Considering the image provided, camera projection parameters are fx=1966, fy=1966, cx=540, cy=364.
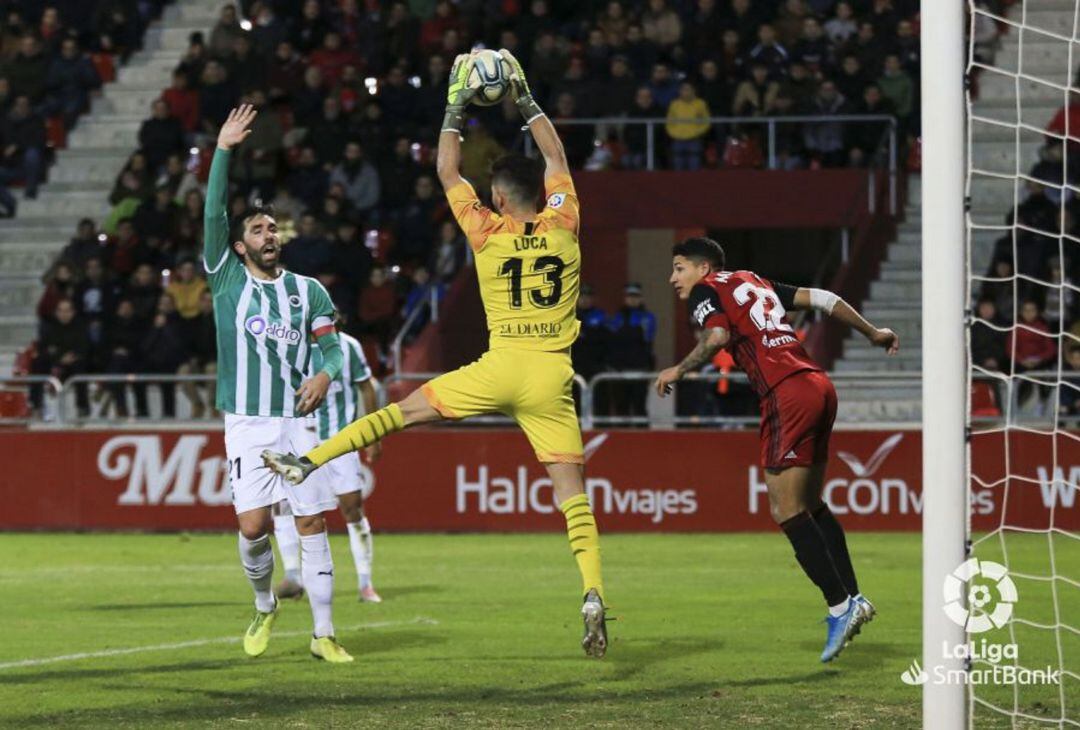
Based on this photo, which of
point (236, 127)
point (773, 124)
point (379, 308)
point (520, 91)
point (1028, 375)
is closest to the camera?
point (236, 127)

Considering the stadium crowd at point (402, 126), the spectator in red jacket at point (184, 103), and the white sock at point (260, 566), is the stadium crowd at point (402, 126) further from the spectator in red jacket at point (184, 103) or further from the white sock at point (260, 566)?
the white sock at point (260, 566)

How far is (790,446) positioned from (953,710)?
3.40m

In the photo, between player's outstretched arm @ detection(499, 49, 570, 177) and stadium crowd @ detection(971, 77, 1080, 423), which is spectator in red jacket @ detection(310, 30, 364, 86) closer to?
stadium crowd @ detection(971, 77, 1080, 423)

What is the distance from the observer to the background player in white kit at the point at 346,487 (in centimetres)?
1283

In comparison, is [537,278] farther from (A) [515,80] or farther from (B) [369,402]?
(B) [369,402]

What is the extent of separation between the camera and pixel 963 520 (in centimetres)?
643

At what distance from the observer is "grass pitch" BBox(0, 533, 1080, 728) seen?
8156 millimetres

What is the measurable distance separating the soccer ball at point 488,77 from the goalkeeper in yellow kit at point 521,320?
0.04 meters

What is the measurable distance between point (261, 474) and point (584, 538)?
1709 millimetres

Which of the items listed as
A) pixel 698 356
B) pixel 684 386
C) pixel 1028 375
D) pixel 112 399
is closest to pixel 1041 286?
pixel 684 386

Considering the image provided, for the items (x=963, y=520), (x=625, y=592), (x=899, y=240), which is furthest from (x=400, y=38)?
(x=963, y=520)

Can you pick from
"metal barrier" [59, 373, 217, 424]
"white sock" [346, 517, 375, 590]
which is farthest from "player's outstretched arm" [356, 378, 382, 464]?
"metal barrier" [59, 373, 217, 424]

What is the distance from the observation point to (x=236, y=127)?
9.30 meters

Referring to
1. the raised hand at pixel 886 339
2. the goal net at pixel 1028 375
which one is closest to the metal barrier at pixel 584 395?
the goal net at pixel 1028 375
